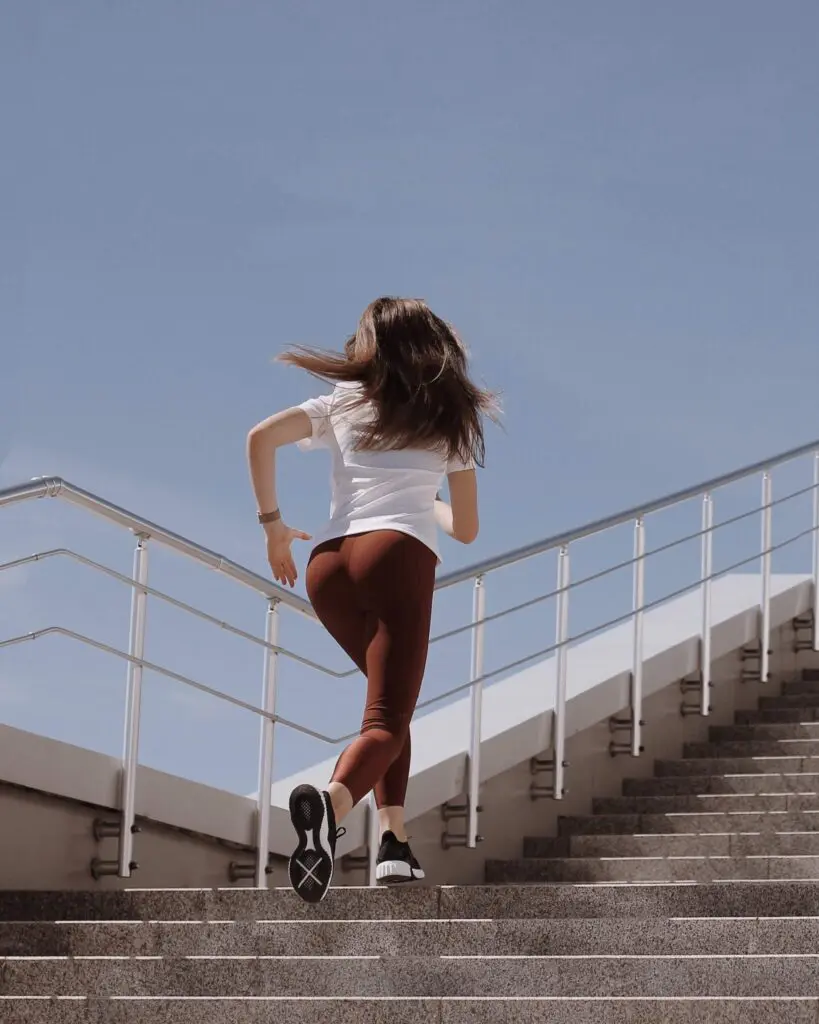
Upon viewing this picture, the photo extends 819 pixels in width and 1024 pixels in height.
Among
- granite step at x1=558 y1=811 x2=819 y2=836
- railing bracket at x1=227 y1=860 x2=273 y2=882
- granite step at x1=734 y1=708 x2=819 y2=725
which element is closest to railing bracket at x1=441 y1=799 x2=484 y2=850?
granite step at x1=558 y1=811 x2=819 y2=836

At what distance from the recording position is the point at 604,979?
3.24 metres

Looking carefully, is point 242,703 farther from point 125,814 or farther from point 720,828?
point 720,828

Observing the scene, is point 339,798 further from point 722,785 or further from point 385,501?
point 722,785

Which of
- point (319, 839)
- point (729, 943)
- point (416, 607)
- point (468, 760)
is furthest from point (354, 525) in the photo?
point (468, 760)

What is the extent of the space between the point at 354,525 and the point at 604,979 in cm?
107

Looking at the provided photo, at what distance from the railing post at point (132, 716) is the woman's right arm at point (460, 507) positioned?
1150 millimetres

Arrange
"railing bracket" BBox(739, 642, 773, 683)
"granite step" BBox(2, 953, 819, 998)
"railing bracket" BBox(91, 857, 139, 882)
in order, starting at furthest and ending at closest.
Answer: "railing bracket" BBox(739, 642, 773, 683) < "railing bracket" BBox(91, 857, 139, 882) < "granite step" BBox(2, 953, 819, 998)

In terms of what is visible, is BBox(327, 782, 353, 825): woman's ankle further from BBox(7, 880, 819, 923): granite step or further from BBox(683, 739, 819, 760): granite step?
BBox(683, 739, 819, 760): granite step

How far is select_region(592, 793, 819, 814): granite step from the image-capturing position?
5723 mm

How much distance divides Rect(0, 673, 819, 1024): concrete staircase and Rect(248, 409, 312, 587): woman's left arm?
2.65 feet

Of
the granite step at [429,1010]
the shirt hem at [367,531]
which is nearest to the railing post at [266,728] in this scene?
the shirt hem at [367,531]

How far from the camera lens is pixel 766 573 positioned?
24.3 ft

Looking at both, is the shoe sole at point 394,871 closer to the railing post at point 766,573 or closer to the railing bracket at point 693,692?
the railing bracket at point 693,692

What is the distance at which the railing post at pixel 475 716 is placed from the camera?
559 cm
